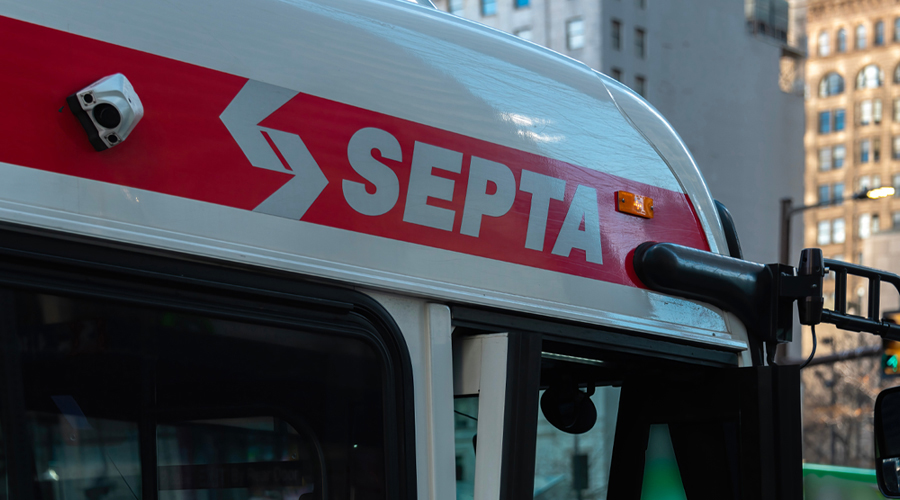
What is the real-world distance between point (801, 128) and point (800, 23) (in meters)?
6.95

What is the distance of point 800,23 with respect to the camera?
2238 inches

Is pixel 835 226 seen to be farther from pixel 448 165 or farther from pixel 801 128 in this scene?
pixel 448 165

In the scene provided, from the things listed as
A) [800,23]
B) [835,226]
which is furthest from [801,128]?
[835,226]

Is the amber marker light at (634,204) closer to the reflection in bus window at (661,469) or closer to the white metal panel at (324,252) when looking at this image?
the white metal panel at (324,252)

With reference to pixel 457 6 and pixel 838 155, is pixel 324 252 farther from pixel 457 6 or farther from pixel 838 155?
pixel 838 155

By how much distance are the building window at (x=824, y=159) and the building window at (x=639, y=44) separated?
52580 mm

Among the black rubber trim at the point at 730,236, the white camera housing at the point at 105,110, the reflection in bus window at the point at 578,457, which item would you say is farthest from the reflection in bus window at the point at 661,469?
the white camera housing at the point at 105,110

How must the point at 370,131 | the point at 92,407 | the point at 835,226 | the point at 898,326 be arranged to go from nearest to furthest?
the point at 92,407 → the point at 370,131 → the point at 898,326 → the point at 835,226

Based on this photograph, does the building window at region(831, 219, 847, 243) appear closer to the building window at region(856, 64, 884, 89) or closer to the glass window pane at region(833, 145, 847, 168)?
the glass window pane at region(833, 145, 847, 168)

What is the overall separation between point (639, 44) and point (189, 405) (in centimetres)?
4714

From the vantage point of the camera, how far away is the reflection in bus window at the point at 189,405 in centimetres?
152

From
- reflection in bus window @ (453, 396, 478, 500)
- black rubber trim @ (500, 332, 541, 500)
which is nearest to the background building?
reflection in bus window @ (453, 396, 478, 500)

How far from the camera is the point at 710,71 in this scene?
162 ft

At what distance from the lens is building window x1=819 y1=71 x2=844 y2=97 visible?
91.2 metres
